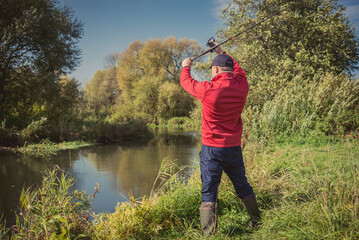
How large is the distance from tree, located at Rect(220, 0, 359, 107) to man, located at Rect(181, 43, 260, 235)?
9.76 m

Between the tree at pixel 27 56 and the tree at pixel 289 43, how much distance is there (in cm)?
894

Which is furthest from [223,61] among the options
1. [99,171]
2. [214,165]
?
[99,171]

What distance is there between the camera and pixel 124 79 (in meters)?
33.8

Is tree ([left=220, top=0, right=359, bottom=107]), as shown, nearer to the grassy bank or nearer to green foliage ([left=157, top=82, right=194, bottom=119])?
the grassy bank

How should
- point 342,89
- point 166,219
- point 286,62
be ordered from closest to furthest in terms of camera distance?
point 166,219 → point 342,89 → point 286,62

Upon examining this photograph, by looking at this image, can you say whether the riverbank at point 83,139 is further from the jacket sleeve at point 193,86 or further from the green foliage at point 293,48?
the jacket sleeve at point 193,86

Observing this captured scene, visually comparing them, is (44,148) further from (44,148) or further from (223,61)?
(223,61)

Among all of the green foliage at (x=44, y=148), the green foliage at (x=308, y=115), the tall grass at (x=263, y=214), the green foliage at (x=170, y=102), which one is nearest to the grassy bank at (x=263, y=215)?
the tall grass at (x=263, y=214)

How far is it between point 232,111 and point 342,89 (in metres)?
9.63

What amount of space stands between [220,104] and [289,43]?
1259 cm

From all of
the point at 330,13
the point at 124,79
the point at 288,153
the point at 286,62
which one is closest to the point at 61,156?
the point at 288,153

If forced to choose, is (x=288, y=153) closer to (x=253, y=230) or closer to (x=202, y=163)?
(x=253, y=230)

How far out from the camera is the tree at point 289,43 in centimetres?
1277

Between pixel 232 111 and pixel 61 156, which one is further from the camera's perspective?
pixel 61 156
